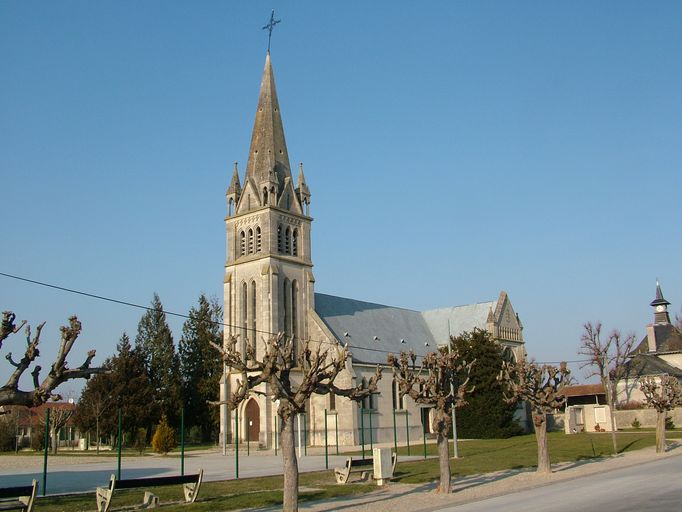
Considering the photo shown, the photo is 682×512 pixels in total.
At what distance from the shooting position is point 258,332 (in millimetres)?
54156

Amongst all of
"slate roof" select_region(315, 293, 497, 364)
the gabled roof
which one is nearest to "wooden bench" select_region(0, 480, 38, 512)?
"slate roof" select_region(315, 293, 497, 364)

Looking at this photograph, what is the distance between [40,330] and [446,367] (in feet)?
44.2

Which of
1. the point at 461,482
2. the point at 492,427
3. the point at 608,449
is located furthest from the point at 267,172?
the point at 461,482

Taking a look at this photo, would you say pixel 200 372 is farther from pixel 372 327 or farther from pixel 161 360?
pixel 372 327

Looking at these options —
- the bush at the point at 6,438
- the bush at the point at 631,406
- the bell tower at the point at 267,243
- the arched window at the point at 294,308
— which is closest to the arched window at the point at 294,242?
the bell tower at the point at 267,243

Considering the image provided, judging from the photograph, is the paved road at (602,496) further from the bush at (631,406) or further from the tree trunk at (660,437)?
the bush at (631,406)

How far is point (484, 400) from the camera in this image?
56.4m

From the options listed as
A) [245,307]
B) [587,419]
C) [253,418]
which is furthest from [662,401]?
[245,307]

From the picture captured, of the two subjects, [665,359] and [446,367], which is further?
[665,359]

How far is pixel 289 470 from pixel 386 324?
1960 inches

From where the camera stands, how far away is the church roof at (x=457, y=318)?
71.5 meters

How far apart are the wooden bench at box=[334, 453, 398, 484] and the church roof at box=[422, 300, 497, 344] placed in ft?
152

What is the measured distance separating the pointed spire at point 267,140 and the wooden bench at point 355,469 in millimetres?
36104

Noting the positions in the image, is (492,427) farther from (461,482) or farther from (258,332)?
(461,482)
